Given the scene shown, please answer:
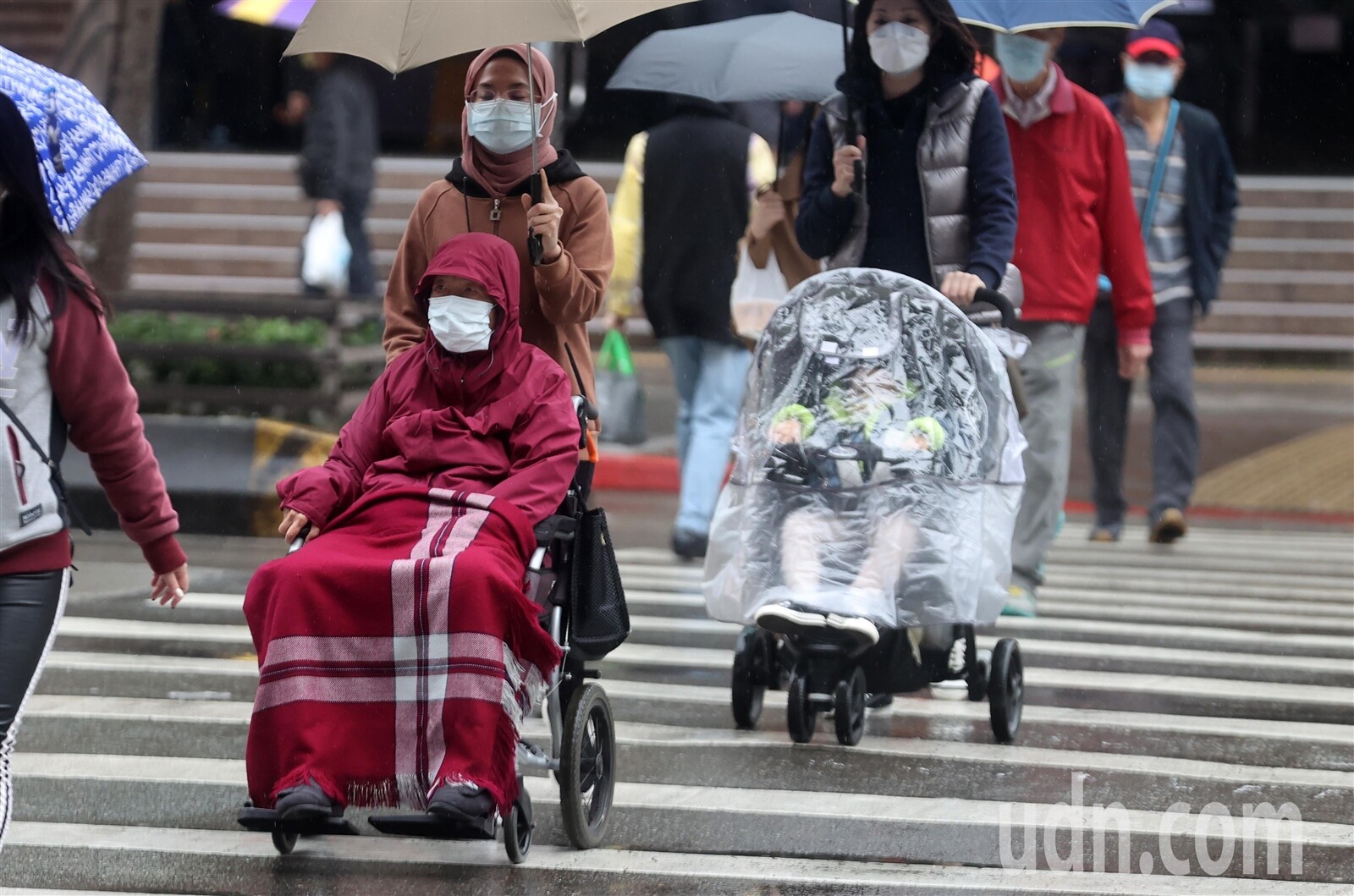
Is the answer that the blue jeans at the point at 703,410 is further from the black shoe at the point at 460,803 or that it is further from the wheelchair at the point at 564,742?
the black shoe at the point at 460,803

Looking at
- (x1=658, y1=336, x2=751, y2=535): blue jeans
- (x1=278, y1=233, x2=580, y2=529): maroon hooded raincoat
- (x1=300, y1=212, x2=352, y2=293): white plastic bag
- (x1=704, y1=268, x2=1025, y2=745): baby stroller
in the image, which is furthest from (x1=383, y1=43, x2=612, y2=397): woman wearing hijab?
(x1=300, y1=212, x2=352, y2=293): white plastic bag

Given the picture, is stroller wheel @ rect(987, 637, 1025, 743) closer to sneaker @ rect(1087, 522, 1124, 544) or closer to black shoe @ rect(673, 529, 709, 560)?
black shoe @ rect(673, 529, 709, 560)

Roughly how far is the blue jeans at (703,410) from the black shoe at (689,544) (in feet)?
0.07

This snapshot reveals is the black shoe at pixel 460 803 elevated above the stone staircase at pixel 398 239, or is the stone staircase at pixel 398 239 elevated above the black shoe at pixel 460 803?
the stone staircase at pixel 398 239

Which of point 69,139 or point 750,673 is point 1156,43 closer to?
point 750,673

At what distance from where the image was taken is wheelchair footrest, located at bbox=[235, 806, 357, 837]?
420 cm

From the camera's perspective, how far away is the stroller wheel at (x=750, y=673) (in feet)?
Result: 19.5

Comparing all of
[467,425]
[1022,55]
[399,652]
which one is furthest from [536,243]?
[1022,55]

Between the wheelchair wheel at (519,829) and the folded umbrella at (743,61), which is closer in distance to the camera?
the wheelchair wheel at (519,829)

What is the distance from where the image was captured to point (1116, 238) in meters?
8.05

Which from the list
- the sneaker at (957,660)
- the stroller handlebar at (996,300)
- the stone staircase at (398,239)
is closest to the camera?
the sneaker at (957,660)

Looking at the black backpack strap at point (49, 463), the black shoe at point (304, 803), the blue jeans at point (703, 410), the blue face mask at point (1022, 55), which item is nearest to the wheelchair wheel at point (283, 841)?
the black shoe at point (304, 803)

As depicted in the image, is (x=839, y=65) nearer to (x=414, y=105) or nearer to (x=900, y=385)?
(x=900, y=385)
